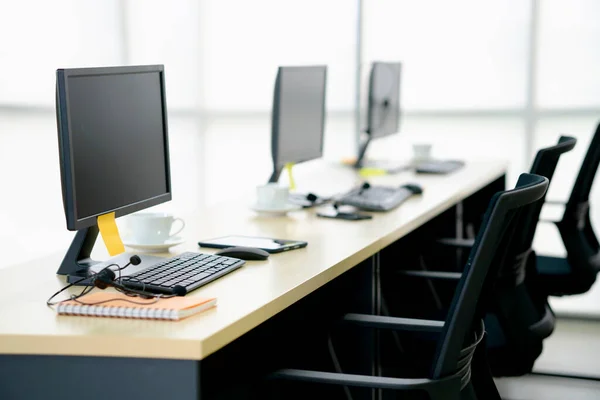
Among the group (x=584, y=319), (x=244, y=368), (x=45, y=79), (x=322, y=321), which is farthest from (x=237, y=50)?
(x=244, y=368)

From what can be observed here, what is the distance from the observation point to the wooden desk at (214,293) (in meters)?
1.64

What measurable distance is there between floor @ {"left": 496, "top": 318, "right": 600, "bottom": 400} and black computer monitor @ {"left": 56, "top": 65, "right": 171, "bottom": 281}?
2.20 m

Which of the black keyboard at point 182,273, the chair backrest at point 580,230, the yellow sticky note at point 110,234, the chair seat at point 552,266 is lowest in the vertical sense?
the chair seat at point 552,266

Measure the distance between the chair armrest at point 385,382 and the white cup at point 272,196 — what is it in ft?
4.19

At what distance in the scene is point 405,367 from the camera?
2469 millimetres

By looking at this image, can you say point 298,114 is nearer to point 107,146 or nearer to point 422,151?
point 107,146

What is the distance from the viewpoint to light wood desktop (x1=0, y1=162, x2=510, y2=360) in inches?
64.9

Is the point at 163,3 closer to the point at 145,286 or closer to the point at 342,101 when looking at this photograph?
the point at 342,101

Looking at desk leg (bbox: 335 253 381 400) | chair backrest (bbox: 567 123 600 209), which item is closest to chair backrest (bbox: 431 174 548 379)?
desk leg (bbox: 335 253 381 400)

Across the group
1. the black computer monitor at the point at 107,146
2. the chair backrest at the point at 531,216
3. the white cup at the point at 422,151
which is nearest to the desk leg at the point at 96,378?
the black computer monitor at the point at 107,146

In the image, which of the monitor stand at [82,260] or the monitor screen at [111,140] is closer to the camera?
the monitor screen at [111,140]

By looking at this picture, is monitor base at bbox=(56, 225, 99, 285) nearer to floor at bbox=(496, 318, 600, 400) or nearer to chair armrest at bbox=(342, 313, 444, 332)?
chair armrest at bbox=(342, 313, 444, 332)

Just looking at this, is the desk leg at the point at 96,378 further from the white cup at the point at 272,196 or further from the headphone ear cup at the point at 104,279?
the white cup at the point at 272,196

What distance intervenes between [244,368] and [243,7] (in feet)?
12.6
